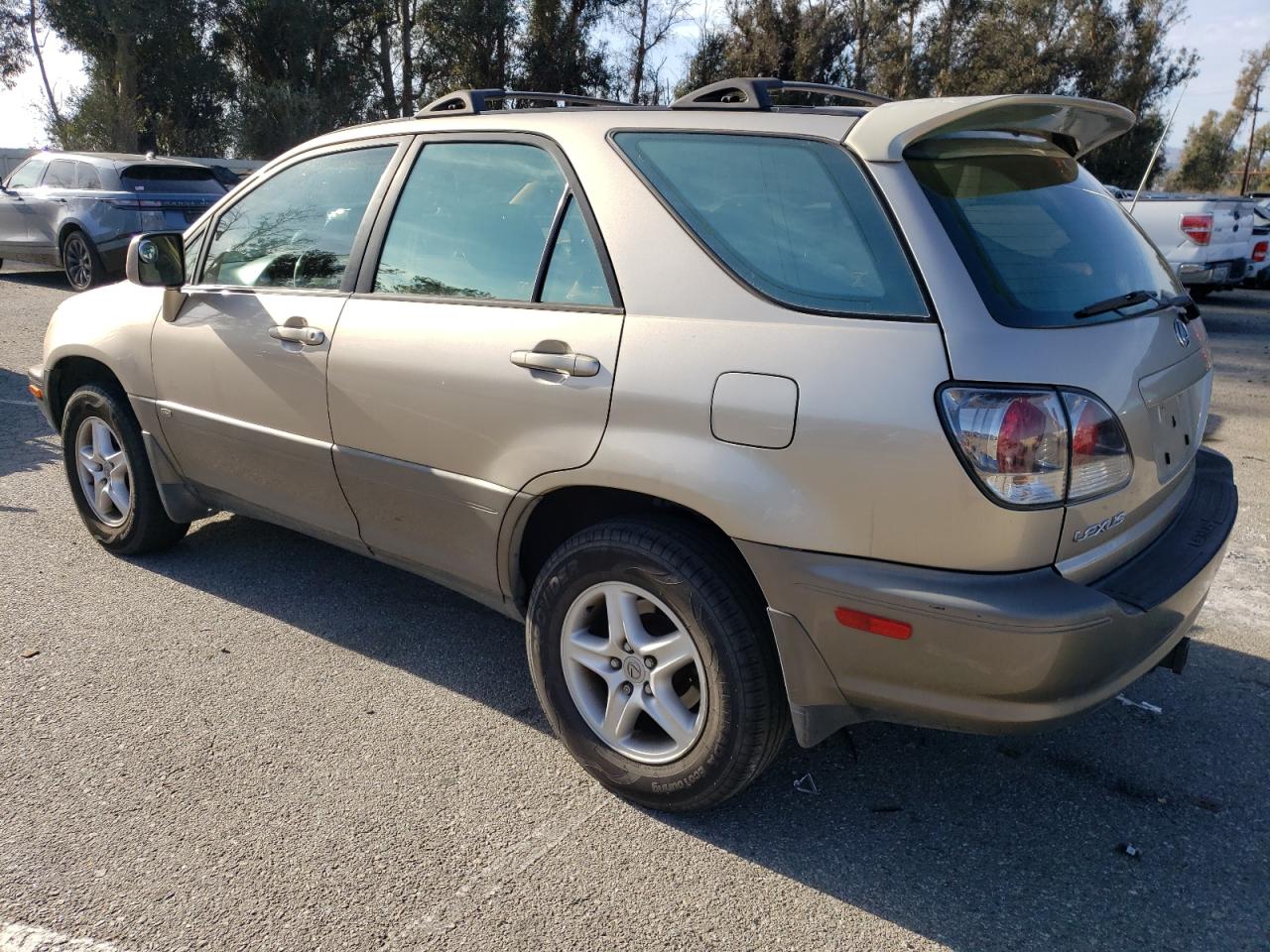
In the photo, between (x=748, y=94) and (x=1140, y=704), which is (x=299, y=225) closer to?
(x=748, y=94)

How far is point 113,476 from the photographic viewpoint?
14.6 feet

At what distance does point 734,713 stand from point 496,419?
41.0 inches

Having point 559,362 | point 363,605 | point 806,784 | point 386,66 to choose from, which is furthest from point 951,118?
point 386,66

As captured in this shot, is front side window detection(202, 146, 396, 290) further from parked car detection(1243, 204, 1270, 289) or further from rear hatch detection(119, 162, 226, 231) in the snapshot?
parked car detection(1243, 204, 1270, 289)

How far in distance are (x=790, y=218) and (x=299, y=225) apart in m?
1.98

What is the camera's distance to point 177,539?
15.0ft

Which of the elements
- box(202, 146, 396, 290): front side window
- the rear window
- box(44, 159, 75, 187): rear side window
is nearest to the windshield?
box(202, 146, 396, 290): front side window

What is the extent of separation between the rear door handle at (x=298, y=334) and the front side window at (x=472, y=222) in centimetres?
26

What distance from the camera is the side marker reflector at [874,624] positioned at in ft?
7.54

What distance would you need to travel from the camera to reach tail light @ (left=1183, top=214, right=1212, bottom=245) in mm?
13391

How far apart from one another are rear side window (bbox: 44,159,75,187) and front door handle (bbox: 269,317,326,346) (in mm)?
11349

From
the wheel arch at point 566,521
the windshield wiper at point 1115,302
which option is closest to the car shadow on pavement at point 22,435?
the wheel arch at point 566,521

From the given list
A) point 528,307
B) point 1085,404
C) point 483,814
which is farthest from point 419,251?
point 1085,404

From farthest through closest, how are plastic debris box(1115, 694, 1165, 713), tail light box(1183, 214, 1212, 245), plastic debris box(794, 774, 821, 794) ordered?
tail light box(1183, 214, 1212, 245) → plastic debris box(1115, 694, 1165, 713) → plastic debris box(794, 774, 821, 794)
